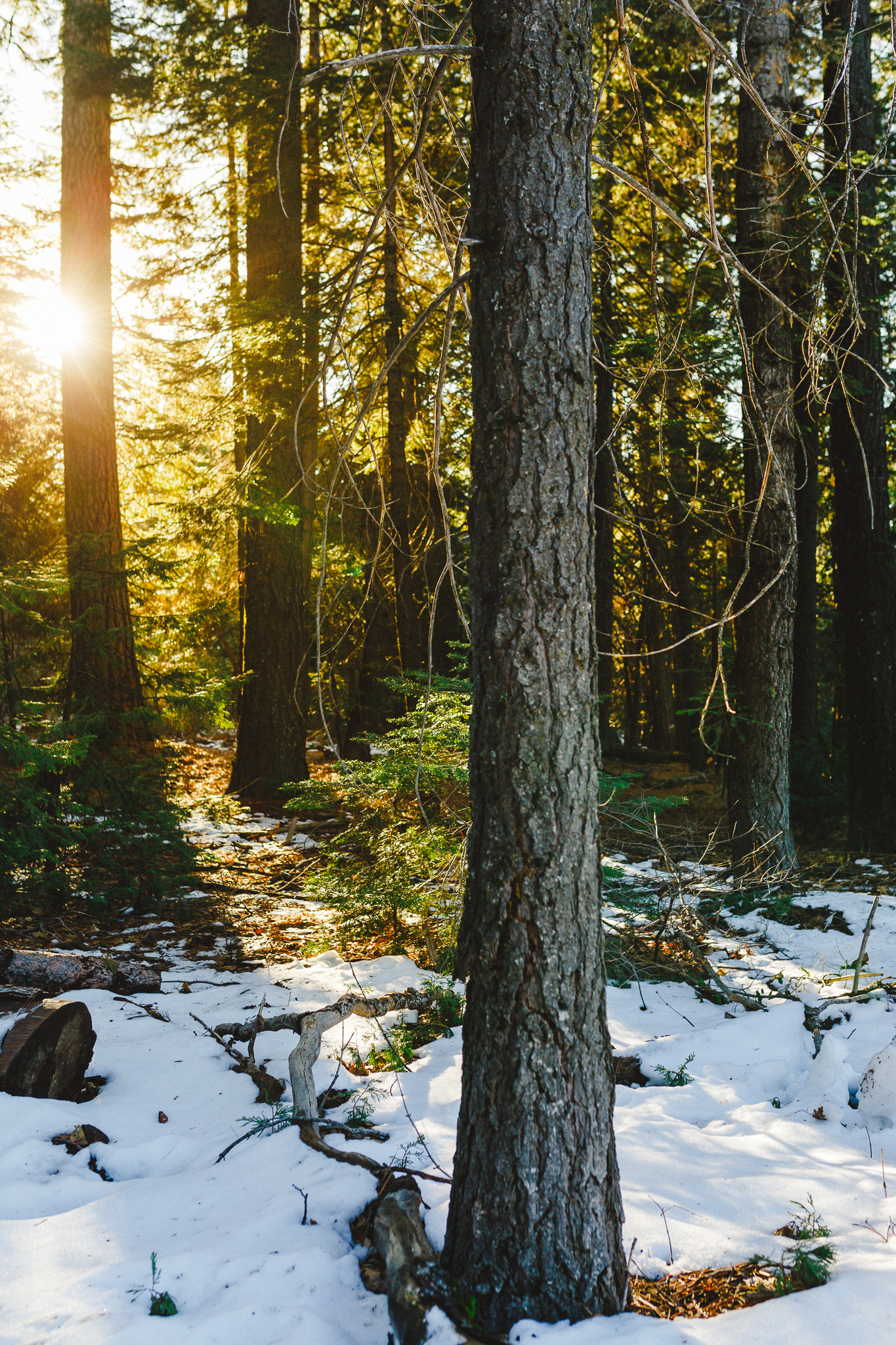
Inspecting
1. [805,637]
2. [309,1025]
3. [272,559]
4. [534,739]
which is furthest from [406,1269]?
[805,637]

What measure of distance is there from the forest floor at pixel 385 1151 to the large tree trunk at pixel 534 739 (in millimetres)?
211

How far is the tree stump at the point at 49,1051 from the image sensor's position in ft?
10.7

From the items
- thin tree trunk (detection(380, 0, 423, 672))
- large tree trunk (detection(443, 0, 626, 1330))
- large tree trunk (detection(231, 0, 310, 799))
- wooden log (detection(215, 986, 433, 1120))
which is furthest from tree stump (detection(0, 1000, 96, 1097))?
thin tree trunk (detection(380, 0, 423, 672))

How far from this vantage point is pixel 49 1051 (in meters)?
3.36

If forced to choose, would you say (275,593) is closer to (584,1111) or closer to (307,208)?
(307,208)

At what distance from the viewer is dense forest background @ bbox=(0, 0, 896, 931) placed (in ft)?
15.8

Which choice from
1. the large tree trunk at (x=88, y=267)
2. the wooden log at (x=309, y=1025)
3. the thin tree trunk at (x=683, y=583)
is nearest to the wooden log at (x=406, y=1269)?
the wooden log at (x=309, y=1025)

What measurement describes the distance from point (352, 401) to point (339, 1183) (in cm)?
574

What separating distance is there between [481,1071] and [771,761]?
17.1 ft

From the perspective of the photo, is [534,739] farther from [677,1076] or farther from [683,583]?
[683,583]

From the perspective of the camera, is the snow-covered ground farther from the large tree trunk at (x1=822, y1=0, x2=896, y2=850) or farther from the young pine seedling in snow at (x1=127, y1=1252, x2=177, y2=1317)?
the large tree trunk at (x1=822, y1=0, x2=896, y2=850)

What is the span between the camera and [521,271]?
204 cm

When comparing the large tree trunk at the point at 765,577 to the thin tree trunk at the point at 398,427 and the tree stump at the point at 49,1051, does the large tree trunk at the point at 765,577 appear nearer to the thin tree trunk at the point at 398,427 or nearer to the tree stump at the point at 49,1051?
the thin tree trunk at the point at 398,427

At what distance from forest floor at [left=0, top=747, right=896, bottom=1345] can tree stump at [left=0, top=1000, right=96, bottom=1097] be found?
4.0 inches
